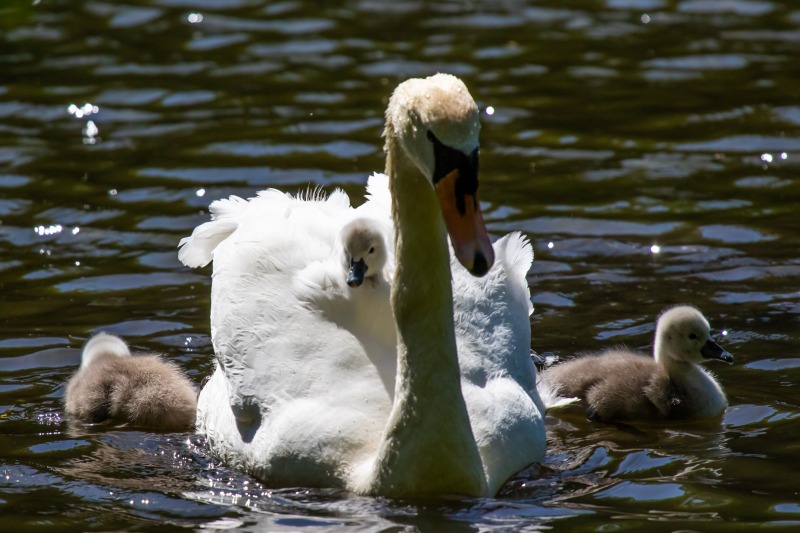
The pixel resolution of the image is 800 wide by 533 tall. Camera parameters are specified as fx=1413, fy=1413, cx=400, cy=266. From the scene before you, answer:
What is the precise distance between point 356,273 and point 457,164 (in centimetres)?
159

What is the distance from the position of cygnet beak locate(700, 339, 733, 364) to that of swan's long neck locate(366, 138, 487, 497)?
242 cm

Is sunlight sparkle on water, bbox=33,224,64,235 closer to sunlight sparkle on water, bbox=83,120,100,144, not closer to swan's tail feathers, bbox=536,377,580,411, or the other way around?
sunlight sparkle on water, bbox=83,120,100,144

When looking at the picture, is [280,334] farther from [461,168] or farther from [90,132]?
[90,132]

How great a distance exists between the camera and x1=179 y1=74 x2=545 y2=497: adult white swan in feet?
18.9

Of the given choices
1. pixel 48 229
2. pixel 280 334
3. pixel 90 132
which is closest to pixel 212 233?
pixel 280 334

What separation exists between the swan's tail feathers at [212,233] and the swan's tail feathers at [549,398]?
1.99 meters

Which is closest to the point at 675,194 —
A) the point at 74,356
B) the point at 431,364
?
the point at 74,356

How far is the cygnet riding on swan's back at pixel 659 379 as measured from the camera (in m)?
8.00

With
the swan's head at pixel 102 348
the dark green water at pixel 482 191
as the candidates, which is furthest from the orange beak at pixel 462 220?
the swan's head at pixel 102 348

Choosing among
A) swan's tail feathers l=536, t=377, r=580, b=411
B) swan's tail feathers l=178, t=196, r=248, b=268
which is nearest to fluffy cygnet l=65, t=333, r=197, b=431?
swan's tail feathers l=178, t=196, r=248, b=268

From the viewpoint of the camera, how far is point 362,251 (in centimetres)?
698

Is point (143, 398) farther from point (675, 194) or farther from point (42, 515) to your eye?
point (675, 194)

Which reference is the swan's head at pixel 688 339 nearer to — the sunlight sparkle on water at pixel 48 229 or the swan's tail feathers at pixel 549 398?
the swan's tail feathers at pixel 549 398

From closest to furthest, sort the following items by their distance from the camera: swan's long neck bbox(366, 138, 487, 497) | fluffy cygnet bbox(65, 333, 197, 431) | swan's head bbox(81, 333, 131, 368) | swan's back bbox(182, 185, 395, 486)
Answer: swan's long neck bbox(366, 138, 487, 497) → swan's back bbox(182, 185, 395, 486) → fluffy cygnet bbox(65, 333, 197, 431) → swan's head bbox(81, 333, 131, 368)
